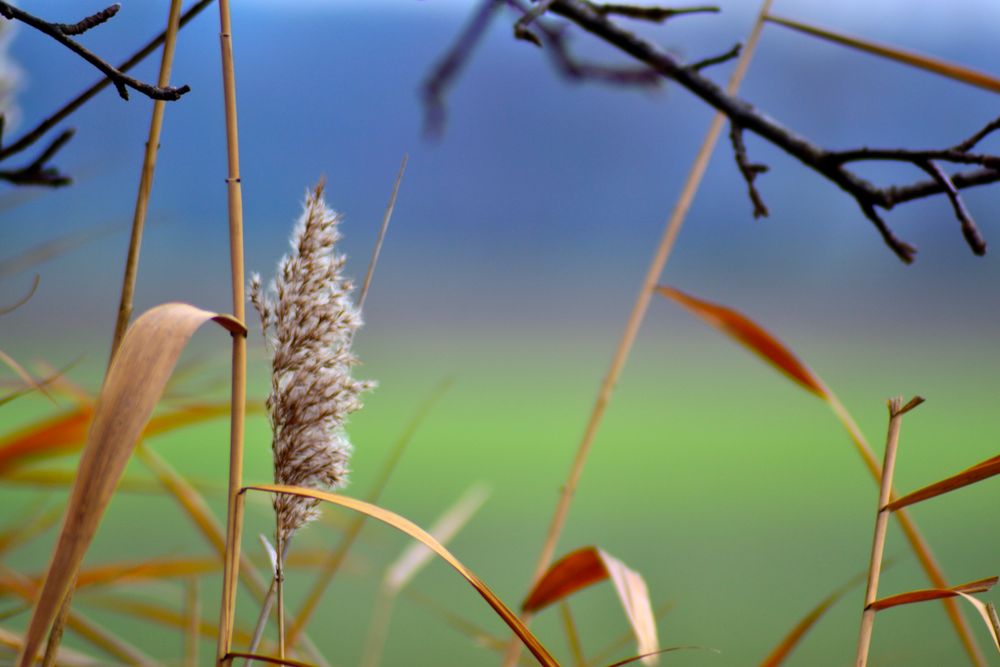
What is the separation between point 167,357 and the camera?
0.24m

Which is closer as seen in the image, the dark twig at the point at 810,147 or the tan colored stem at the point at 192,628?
the dark twig at the point at 810,147

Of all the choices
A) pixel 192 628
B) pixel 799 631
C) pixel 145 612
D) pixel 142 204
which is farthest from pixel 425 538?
pixel 145 612

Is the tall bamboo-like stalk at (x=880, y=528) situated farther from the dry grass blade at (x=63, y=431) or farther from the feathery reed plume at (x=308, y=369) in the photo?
the dry grass blade at (x=63, y=431)

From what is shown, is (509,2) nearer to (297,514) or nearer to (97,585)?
(297,514)

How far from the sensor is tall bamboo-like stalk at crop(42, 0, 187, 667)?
31 centimetres

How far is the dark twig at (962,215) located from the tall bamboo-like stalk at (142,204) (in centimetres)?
32

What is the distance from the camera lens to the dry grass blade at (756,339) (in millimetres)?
393

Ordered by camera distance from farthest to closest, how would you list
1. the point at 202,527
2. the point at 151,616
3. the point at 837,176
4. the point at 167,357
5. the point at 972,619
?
the point at 972,619 → the point at 151,616 → the point at 202,527 → the point at 837,176 → the point at 167,357

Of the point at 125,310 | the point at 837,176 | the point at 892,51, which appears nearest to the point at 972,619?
the point at 837,176

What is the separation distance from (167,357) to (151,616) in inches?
20.3

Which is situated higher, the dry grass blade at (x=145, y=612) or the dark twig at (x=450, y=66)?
the dark twig at (x=450, y=66)

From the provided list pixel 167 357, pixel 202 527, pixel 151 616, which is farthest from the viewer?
pixel 151 616

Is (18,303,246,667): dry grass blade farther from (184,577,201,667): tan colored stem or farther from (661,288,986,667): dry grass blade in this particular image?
(184,577,201,667): tan colored stem

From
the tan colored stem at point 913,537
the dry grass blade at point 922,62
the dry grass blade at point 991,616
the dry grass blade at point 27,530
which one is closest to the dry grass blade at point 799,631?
the tan colored stem at point 913,537
